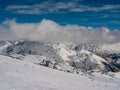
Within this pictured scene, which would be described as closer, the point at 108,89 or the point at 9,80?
the point at 9,80

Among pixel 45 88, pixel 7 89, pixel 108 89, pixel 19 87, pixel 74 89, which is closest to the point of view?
pixel 7 89

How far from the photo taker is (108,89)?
29375mm

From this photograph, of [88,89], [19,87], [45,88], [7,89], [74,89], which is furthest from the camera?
[88,89]

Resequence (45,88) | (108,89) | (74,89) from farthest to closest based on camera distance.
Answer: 1. (108,89)
2. (74,89)
3. (45,88)

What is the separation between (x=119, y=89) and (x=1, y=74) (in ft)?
41.8

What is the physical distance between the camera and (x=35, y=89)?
71.1 ft

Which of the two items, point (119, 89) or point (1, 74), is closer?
point (1, 74)

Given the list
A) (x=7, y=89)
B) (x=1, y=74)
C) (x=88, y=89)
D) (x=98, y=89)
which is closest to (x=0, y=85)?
(x=7, y=89)

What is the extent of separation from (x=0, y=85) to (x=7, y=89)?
1.20 m

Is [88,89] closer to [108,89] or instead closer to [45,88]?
[108,89]

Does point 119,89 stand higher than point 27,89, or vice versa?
point 27,89

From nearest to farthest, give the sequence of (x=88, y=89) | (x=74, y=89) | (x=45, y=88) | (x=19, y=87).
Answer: (x=19, y=87) < (x=45, y=88) < (x=74, y=89) < (x=88, y=89)

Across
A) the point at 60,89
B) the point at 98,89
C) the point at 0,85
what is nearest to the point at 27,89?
the point at 0,85

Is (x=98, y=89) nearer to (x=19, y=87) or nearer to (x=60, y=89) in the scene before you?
(x=60, y=89)
